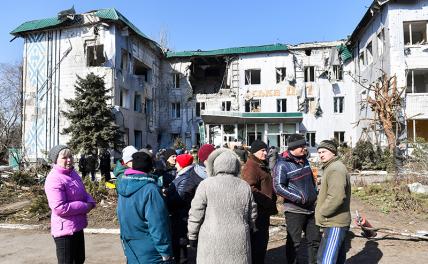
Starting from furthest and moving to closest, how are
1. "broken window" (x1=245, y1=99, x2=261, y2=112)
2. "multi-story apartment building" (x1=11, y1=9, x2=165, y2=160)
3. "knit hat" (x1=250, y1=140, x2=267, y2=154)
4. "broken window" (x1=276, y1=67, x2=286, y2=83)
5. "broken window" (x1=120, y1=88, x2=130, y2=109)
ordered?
"broken window" (x1=245, y1=99, x2=261, y2=112)
"broken window" (x1=276, y1=67, x2=286, y2=83)
"broken window" (x1=120, y1=88, x2=130, y2=109)
"multi-story apartment building" (x1=11, y1=9, x2=165, y2=160)
"knit hat" (x1=250, y1=140, x2=267, y2=154)

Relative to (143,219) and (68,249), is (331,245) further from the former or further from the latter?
(68,249)

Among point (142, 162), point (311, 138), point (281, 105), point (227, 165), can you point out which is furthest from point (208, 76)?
point (227, 165)

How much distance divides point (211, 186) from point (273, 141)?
27457 millimetres

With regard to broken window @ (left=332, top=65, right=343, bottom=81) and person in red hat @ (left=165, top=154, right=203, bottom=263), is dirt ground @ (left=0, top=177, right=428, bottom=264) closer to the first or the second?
person in red hat @ (left=165, top=154, right=203, bottom=263)

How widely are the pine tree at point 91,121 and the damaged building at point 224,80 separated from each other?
1571mm

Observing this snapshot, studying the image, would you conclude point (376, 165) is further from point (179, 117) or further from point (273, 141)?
point (179, 117)

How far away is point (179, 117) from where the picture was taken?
34281 millimetres

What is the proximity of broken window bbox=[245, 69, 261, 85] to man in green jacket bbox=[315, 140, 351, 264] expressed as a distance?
2887 centimetres

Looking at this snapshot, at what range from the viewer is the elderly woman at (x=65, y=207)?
403cm

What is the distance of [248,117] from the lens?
95.3 feet

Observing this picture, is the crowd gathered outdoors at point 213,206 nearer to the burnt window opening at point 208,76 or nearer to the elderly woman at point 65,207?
the elderly woman at point 65,207

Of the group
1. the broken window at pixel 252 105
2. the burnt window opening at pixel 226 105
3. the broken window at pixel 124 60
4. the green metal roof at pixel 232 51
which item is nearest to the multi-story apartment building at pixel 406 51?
the green metal roof at pixel 232 51

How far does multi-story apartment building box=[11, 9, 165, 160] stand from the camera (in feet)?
81.5

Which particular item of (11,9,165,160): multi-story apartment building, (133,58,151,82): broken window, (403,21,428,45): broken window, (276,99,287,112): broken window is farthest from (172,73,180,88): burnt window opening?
(403,21,428,45): broken window
